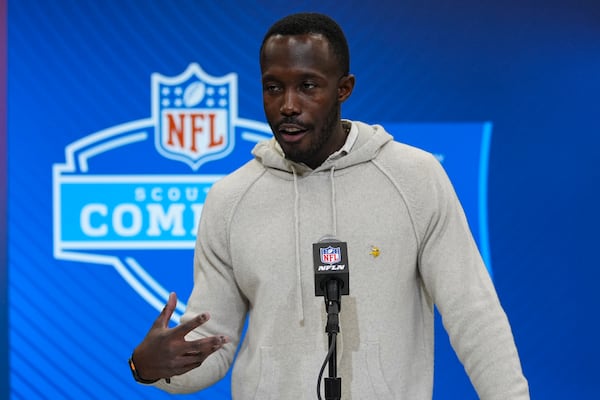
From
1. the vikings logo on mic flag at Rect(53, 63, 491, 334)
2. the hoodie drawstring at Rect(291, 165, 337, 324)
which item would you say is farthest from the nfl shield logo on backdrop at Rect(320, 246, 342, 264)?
the vikings logo on mic flag at Rect(53, 63, 491, 334)

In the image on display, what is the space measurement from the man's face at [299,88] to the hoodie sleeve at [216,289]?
0.74 feet

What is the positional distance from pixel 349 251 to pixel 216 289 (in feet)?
1.06

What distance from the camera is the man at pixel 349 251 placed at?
1.75 metres

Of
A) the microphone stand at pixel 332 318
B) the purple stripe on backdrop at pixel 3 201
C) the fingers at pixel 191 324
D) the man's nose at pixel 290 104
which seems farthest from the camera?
the purple stripe on backdrop at pixel 3 201

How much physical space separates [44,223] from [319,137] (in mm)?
1919

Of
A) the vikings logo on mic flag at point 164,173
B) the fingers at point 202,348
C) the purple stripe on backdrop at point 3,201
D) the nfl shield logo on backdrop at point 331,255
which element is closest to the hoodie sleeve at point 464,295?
the nfl shield logo on backdrop at point 331,255

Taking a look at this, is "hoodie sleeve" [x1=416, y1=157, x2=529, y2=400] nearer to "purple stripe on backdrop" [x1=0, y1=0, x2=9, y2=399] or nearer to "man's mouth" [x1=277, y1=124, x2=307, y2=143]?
"man's mouth" [x1=277, y1=124, x2=307, y2=143]

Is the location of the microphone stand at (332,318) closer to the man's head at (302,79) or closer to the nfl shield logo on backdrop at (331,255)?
the nfl shield logo on backdrop at (331,255)

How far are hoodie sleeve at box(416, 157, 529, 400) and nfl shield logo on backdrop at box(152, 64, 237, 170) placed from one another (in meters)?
1.70

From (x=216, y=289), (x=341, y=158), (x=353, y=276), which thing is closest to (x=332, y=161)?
(x=341, y=158)

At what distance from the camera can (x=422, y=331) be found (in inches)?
72.1

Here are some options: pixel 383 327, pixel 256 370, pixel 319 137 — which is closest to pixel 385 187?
pixel 319 137

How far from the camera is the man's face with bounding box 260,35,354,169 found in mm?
1747

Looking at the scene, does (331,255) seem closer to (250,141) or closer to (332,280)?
(332,280)
